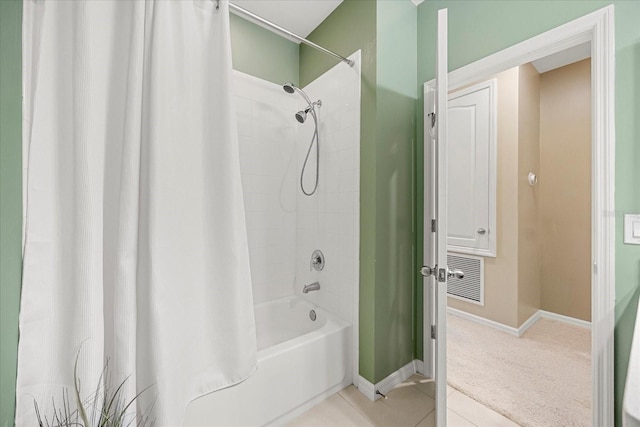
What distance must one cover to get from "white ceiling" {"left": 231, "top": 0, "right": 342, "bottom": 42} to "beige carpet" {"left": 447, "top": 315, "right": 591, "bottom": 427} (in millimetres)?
2724

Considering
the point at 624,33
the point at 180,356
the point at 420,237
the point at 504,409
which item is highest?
the point at 624,33

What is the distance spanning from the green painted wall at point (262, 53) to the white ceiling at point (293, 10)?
0.13 meters

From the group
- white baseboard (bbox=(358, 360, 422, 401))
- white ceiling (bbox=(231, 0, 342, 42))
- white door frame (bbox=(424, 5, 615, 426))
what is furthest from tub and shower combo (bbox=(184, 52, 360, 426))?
white door frame (bbox=(424, 5, 615, 426))

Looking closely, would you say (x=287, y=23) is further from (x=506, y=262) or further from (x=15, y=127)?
(x=506, y=262)

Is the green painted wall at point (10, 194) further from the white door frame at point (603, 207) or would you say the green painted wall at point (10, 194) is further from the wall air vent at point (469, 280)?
the wall air vent at point (469, 280)

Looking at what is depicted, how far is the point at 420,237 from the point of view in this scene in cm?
191

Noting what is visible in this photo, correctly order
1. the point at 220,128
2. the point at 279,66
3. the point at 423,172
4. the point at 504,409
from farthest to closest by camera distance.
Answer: the point at 279,66 < the point at 423,172 < the point at 504,409 < the point at 220,128

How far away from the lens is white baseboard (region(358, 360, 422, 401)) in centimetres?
167

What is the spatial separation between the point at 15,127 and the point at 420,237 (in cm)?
199

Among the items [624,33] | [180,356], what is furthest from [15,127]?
[624,33]

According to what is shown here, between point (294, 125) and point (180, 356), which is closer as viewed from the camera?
point (180, 356)

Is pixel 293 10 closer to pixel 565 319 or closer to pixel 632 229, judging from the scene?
pixel 632 229

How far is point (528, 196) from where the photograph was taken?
2.71 metres

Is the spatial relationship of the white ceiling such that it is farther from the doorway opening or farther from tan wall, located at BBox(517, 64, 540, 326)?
tan wall, located at BBox(517, 64, 540, 326)
